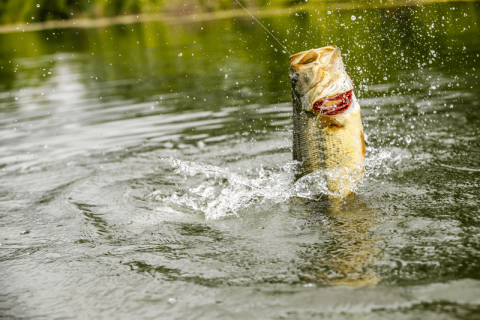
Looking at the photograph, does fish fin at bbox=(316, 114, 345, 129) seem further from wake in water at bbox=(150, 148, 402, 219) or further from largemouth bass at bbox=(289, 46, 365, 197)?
wake in water at bbox=(150, 148, 402, 219)

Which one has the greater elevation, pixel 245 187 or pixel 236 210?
pixel 245 187

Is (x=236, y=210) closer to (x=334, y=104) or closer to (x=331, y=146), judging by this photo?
(x=331, y=146)

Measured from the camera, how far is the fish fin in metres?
4.47

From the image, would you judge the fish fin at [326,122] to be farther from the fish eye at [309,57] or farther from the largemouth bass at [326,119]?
the fish eye at [309,57]

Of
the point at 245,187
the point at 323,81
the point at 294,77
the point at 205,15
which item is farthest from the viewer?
the point at 205,15

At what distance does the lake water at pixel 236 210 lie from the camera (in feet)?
12.1

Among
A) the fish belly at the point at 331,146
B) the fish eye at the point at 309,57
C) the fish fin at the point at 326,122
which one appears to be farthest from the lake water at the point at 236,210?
the fish eye at the point at 309,57

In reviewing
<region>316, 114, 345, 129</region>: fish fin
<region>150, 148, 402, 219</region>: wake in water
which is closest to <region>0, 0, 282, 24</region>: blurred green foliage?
<region>150, 148, 402, 219</region>: wake in water

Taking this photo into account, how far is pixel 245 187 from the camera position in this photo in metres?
6.09

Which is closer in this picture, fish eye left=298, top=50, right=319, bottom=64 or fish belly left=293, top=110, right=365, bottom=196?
fish eye left=298, top=50, right=319, bottom=64

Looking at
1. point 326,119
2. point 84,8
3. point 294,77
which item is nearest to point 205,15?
point 84,8

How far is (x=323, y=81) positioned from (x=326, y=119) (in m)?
0.35

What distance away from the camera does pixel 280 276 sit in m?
3.93

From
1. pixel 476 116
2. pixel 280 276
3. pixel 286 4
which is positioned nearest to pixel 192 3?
pixel 286 4
